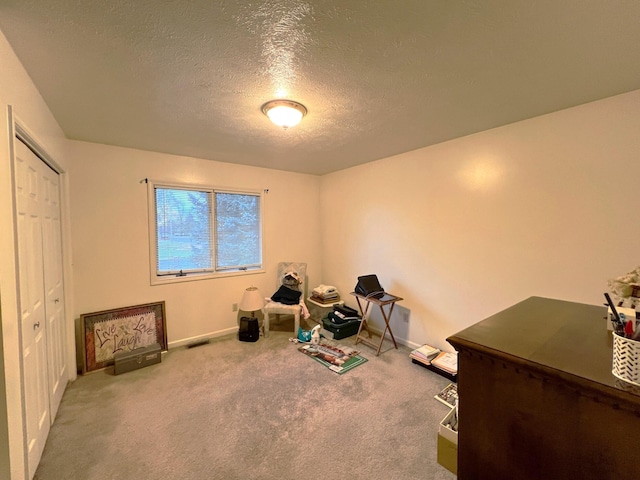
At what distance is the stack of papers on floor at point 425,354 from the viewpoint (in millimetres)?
2786

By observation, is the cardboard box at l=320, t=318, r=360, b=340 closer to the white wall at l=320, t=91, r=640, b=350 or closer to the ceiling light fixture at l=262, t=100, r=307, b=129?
the white wall at l=320, t=91, r=640, b=350

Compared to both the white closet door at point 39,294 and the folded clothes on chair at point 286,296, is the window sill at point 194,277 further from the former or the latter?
the white closet door at point 39,294

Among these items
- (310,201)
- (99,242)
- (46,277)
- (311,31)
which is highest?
(311,31)

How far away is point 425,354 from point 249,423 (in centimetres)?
186

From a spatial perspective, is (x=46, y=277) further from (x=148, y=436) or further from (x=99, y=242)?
(x=148, y=436)

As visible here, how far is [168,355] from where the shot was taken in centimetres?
310

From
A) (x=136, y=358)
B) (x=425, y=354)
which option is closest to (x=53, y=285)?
(x=136, y=358)

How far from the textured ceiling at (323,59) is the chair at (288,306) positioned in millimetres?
2241

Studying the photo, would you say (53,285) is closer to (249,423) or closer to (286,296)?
(249,423)

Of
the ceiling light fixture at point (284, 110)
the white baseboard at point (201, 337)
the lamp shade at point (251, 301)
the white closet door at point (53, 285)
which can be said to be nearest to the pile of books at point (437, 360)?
the lamp shade at point (251, 301)

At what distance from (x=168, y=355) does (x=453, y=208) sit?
367 centimetres

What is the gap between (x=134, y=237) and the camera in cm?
308

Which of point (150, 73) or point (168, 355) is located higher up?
point (150, 73)

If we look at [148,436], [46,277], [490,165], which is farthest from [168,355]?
[490,165]
